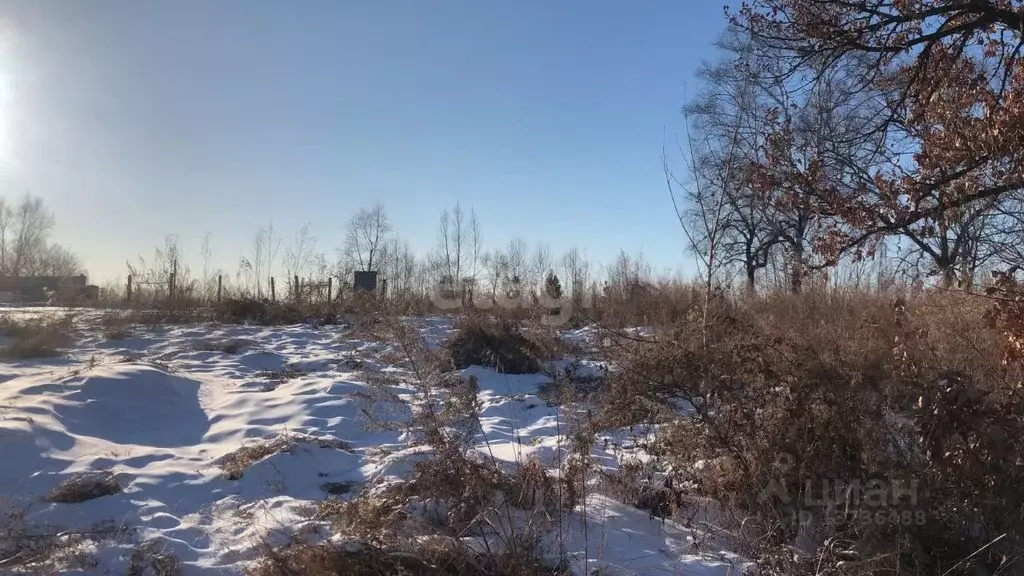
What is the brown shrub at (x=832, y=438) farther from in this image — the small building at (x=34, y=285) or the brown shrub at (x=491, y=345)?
the small building at (x=34, y=285)

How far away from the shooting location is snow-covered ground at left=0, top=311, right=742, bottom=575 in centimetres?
351

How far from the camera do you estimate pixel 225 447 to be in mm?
5117

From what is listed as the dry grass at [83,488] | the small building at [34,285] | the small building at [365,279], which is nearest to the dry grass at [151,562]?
the dry grass at [83,488]

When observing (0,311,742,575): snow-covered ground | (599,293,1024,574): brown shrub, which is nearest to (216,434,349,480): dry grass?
(0,311,742,575): snow-covered ground

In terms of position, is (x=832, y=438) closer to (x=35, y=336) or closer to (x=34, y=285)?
(x=35, y=336)

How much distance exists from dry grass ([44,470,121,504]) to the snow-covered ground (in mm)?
59

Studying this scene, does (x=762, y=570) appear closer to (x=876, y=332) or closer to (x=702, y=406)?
(x=702, y=406)

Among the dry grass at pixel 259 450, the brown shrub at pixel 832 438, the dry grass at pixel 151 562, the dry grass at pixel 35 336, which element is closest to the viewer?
the dry grass at pixel 151 562

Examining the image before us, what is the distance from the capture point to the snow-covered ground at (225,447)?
3506 millimetres

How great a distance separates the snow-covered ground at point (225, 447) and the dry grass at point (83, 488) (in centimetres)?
6

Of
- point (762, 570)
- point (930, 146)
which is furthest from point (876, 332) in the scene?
point (762, 570)

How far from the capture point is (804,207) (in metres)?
5.16

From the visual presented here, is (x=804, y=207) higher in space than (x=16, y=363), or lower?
higher

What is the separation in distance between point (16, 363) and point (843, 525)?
8.65 metres
